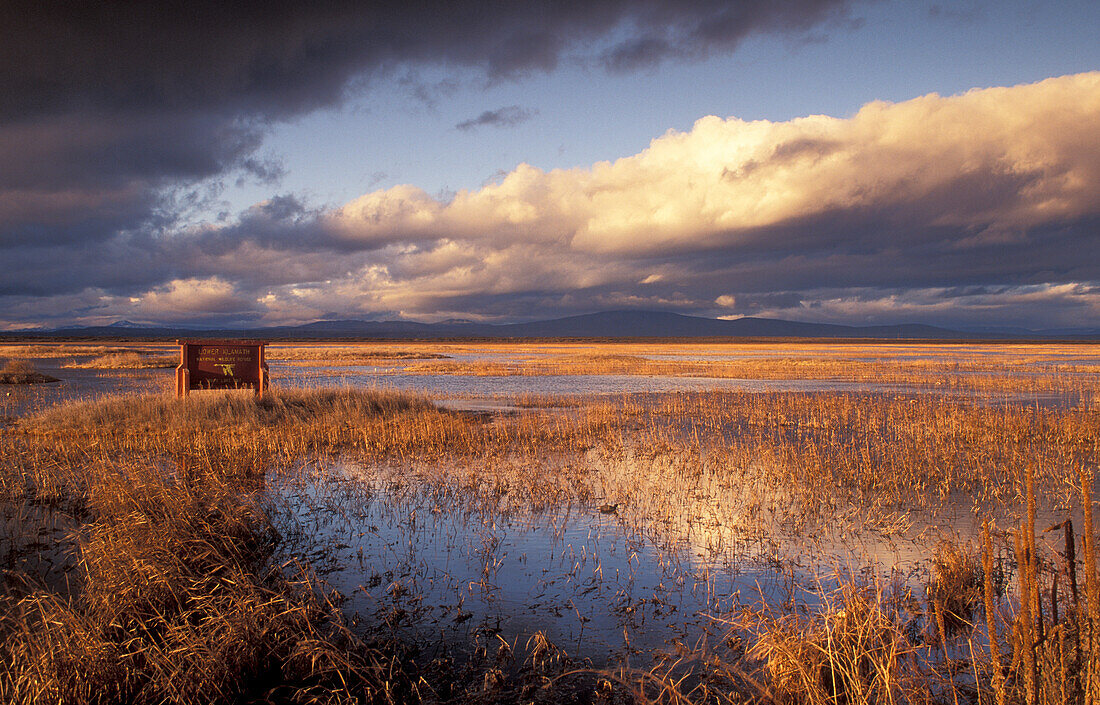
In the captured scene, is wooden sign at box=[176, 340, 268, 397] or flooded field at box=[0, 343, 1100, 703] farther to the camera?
wooden sign at box=[176, 340, 268, 397]

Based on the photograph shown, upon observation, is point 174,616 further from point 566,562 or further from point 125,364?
point 125,364

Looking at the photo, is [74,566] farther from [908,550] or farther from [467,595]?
[908,550]

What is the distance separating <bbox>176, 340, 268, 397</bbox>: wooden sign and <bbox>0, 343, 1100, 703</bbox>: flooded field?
1317 mm

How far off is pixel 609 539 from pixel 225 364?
50.8ft

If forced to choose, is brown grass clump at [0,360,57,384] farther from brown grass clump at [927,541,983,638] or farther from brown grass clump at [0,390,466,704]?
brown grass clump at [927,541,983,638]

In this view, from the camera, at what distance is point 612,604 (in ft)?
20.2

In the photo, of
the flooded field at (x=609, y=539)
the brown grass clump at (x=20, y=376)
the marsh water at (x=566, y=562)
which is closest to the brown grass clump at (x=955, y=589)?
the flooded field at (x=609, y=539)

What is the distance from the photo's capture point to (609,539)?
26.6ft

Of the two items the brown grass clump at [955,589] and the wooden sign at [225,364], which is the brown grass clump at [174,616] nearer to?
the brown grass clump at [955,589]

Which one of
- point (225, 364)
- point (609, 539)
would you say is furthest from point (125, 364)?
point (609, 539)

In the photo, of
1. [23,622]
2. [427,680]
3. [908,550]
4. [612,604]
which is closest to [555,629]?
[612,604]

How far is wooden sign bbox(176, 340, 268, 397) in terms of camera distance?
18.6 meters

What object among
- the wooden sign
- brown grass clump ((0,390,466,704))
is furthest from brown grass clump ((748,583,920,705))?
the wooden sign

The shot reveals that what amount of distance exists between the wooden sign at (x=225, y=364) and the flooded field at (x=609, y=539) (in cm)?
132
